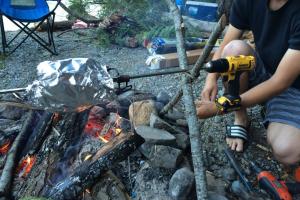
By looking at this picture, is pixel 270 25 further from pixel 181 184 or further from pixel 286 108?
pixel 181 184

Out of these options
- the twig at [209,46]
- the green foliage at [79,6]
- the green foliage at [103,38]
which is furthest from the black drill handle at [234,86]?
the green foliage at [79,6]

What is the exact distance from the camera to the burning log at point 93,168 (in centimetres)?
211

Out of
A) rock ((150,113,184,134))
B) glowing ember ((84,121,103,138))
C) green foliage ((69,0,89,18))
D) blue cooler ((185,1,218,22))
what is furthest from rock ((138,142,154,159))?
green foliage ((69,0,89,18))

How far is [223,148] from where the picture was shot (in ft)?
9.20

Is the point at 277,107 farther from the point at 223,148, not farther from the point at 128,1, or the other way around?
the point at 128,1

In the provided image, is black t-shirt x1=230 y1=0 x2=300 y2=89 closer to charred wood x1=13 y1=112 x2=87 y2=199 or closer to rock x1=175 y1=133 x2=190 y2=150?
rock x1=175 y1=133 x2=190 y2=150

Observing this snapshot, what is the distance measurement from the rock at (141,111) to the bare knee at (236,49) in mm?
716

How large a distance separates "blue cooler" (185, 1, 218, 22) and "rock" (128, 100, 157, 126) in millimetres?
3238

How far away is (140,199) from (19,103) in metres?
1.37

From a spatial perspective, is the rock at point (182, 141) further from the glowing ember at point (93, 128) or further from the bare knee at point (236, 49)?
the bare knee at point (236, 49)

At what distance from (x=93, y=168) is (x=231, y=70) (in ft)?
3.33

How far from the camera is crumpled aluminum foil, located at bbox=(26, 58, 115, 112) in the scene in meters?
2.35

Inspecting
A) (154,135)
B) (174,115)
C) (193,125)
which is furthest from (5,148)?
(193,125)

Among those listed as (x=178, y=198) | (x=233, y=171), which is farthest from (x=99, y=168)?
(x=233, y=171)
